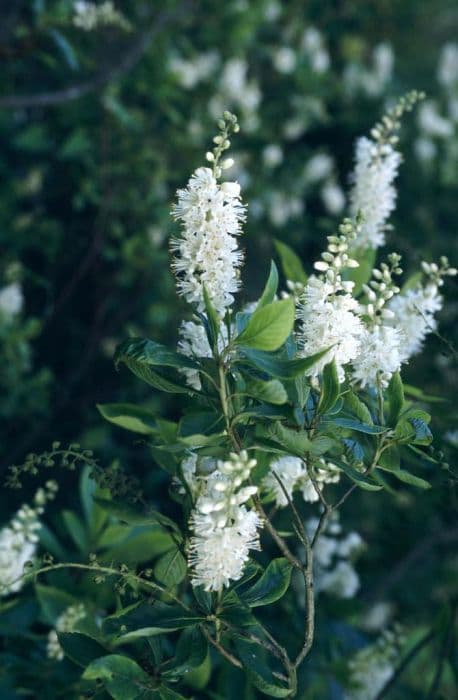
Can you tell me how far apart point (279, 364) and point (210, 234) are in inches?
10.2

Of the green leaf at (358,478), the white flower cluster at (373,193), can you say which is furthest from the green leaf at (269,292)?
the white flower cluster at (373,193)

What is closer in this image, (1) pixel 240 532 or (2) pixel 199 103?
(1) pixel 240 532

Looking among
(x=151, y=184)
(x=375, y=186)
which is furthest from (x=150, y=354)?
(x=151, y=184)

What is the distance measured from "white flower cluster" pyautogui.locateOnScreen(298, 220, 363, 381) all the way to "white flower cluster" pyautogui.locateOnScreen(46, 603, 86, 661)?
0.85m

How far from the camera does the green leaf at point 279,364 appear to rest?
3.82 feet

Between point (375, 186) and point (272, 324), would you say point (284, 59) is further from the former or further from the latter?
point (272, 324)

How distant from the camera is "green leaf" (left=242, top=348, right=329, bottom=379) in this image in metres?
1.16

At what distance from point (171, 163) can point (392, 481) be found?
2.39m

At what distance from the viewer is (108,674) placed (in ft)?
4.06

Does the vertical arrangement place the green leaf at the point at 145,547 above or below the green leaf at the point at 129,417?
below

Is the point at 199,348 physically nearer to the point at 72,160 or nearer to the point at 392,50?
the point at 72,160

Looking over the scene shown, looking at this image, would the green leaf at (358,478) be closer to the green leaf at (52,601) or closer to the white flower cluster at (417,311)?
the white flower cluster at (417,311)

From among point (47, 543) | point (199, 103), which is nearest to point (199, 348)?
point (47, 543)

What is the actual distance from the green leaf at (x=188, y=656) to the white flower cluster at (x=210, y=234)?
0.57m
